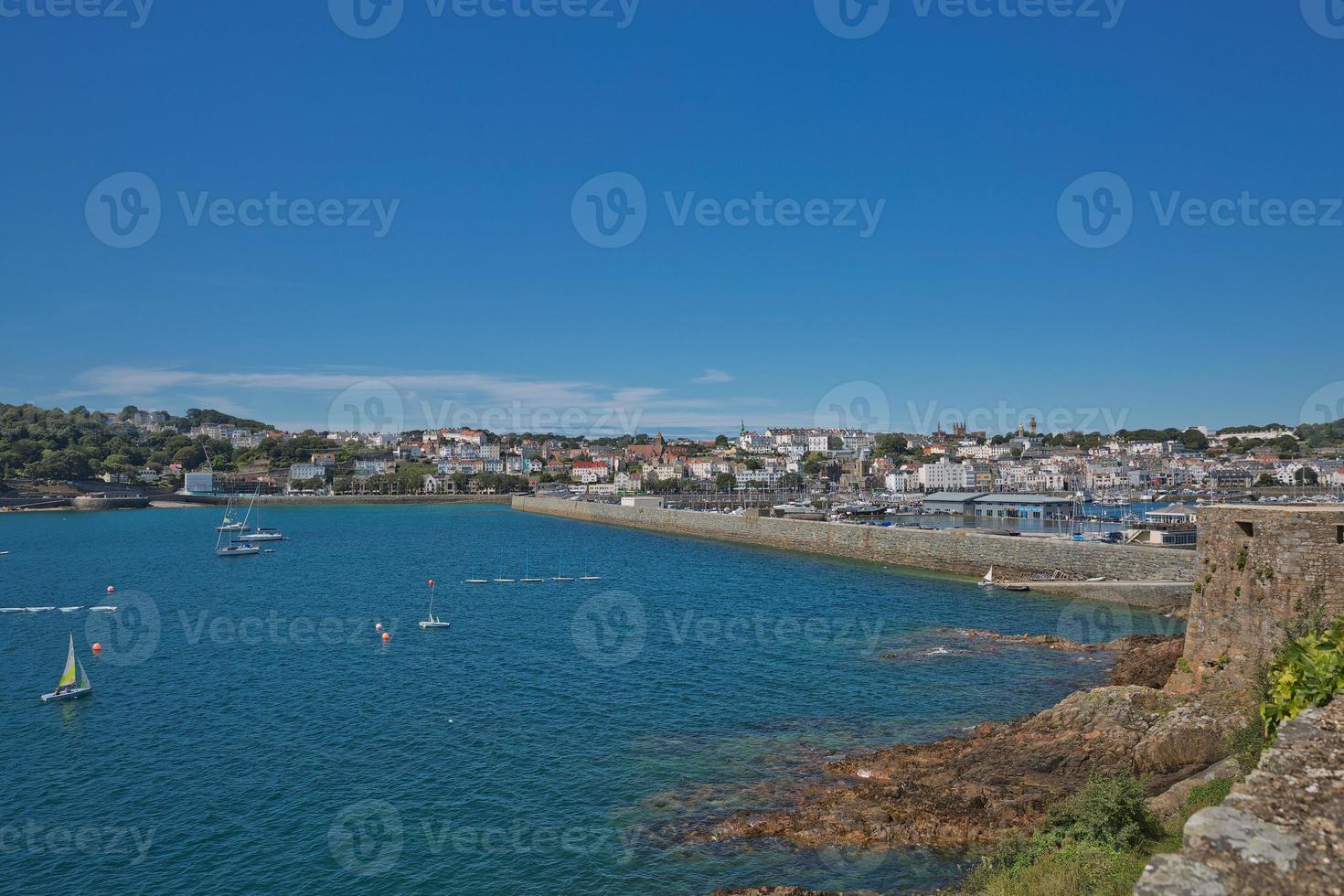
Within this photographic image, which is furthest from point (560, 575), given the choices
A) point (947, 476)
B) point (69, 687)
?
point (947, 476)

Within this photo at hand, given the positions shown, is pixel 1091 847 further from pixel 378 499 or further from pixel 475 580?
pixel 378 499

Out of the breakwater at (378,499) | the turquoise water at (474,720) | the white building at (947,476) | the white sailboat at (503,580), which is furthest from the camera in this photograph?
the breakwater at (378,499)

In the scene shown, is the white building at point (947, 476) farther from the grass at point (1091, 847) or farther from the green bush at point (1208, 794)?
the grass at point (1091, 847)

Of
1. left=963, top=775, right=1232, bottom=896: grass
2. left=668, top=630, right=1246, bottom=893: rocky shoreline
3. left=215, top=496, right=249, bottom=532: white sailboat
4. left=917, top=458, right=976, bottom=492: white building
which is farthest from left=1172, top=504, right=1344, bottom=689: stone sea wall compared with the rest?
left=917, top=458, right=976, bottom=492: white building

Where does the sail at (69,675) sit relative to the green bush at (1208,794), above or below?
below

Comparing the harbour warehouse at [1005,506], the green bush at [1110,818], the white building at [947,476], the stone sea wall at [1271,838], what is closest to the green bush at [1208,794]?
the green bush at [1110,818]

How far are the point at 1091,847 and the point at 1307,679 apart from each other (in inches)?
133

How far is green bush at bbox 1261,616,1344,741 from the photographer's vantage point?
26.9 ft

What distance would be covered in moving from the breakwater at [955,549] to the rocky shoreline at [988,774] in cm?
2189

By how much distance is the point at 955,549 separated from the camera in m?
47.1

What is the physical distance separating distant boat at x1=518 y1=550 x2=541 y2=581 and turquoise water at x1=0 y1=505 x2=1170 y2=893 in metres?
3.18

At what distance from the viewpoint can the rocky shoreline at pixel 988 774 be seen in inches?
524

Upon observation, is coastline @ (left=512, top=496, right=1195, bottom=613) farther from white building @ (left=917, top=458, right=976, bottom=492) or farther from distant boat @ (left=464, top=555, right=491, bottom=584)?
white building @ (left=917, top=458, right=976, bottom=492)

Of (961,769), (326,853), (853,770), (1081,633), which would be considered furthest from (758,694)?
(1081,633)
